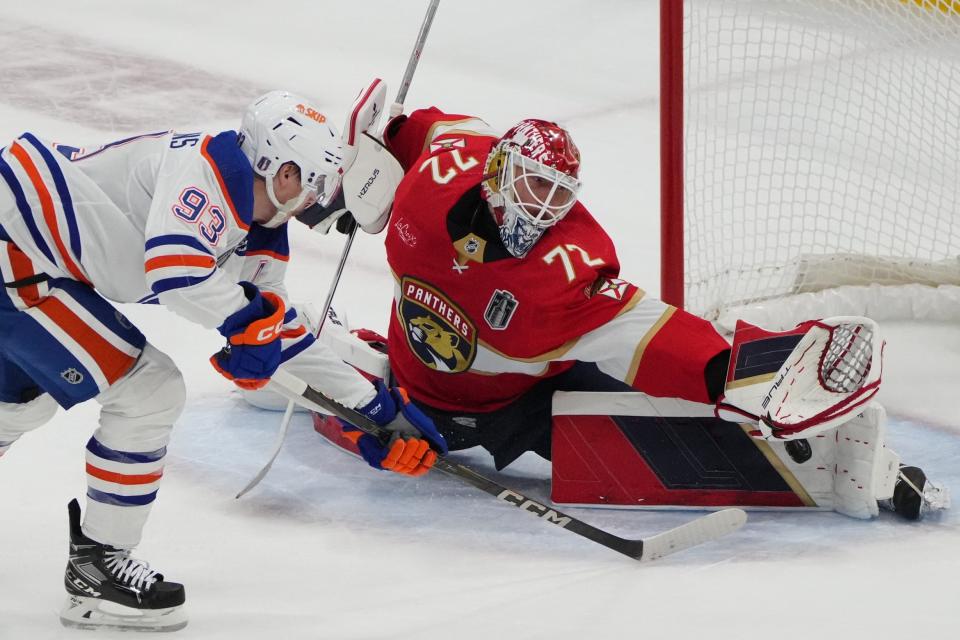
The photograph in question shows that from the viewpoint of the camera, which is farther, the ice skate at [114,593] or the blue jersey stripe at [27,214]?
the ice skate at [114,593]

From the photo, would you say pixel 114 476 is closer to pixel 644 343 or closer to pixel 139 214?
pixel 139 214

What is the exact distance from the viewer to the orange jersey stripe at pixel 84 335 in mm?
2223

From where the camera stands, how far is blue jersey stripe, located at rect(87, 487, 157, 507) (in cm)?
229

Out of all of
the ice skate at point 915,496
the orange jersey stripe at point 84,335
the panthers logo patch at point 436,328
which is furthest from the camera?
the panthers logo patch at point 436,328

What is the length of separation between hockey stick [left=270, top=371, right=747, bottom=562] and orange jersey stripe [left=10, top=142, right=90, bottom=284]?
0.48m

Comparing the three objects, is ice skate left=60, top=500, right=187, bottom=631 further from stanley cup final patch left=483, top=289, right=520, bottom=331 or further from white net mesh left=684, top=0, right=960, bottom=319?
white net mesh left=684, top=0, right=960, bottom=319

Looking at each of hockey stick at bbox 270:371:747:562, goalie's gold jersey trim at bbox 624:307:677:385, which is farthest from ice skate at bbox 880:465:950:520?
goalie's gold jersey trim at bbox 624:307:677:385

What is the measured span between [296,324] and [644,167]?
98.7 inches

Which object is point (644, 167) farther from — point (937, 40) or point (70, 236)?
point (70, 236)

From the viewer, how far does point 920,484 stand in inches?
107

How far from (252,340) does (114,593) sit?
531 millimetres

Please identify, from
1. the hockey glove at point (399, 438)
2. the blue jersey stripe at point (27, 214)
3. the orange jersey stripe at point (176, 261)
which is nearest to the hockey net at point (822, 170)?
the hockey glove at point (399, 438)

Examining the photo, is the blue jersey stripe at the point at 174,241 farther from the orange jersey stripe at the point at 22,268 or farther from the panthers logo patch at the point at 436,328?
the panthers logo patch at the point at 436,328

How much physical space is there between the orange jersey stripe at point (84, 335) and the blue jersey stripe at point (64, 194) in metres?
0.09
